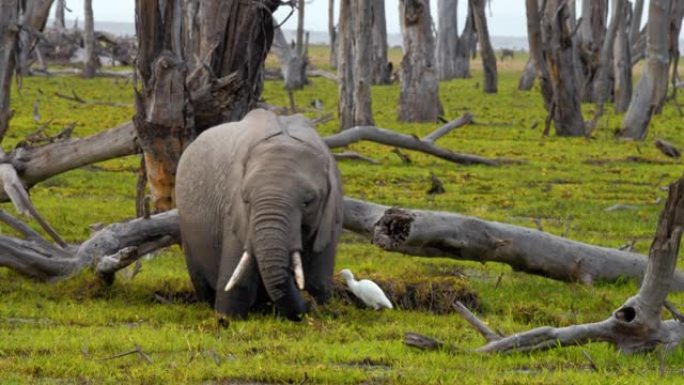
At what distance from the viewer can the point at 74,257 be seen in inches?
448

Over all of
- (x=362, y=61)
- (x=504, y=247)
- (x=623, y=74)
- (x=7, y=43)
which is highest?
(x=7, y=43)

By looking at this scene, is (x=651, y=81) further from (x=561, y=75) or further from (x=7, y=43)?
(x=7, y=43)

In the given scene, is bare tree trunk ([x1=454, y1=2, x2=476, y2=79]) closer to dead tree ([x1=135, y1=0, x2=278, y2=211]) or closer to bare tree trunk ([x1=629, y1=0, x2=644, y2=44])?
bare tree trunk ([x1=629, y1=0, x2=644, y2=44])

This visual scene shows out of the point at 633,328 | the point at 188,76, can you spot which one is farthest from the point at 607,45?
the point at 633,328

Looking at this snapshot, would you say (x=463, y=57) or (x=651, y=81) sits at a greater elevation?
(x=651, y=81)

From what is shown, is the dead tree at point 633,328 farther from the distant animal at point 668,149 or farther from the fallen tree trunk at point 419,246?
the distant animal at point 668,149

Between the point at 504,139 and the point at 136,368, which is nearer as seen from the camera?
the point at 136,368

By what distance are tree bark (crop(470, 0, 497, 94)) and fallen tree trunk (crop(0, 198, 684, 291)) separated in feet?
104

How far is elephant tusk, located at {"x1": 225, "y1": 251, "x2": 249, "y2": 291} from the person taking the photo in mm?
9695

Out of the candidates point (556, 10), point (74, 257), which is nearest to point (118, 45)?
point (556, 10)

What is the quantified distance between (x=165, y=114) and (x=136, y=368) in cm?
635

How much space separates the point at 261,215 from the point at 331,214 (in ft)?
2.37

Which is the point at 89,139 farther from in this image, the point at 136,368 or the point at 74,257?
the point at 136,368

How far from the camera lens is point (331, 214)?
33.3ft
